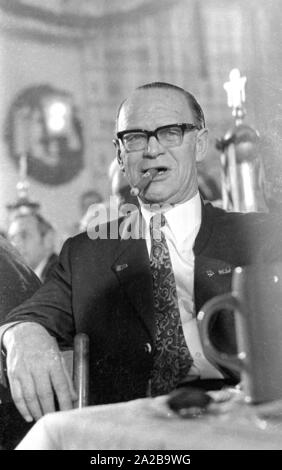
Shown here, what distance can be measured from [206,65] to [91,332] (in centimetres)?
53

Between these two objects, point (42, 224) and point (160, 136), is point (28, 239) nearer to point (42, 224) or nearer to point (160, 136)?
point (42, 224)

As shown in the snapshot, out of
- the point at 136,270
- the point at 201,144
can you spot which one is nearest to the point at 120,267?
Result: the point at 136,270

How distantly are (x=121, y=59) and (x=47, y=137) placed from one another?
0.21 meters

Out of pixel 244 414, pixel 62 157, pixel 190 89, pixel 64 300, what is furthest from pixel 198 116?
pixel 244 414

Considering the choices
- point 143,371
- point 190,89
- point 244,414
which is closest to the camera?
point 244,414

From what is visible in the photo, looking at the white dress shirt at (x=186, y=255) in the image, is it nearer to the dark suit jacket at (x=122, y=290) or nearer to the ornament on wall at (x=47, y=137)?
the dark suit jacket at (x=122, y=290)

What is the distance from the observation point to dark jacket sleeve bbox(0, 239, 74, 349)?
111 centimetres

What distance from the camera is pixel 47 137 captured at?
4.29 feet

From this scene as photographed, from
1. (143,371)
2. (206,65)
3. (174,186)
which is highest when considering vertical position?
(206,65)

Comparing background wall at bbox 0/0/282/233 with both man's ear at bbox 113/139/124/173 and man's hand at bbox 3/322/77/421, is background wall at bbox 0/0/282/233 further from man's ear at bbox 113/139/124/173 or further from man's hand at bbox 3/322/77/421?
man's hand at bbox 3/322/77/421

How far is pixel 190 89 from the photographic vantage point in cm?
121

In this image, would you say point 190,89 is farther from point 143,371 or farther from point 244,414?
point 244,414

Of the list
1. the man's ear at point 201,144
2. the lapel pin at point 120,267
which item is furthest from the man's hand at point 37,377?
the man's ear at point 201,144

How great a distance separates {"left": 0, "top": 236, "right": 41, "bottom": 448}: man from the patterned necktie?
0.74ft
